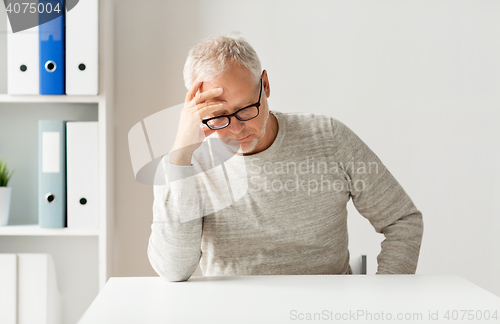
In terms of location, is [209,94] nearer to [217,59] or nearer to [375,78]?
[217,59]

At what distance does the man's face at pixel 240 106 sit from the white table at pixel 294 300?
1.28 ft

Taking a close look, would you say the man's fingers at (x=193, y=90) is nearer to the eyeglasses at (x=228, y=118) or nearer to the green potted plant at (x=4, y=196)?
the eyeglasses at (x=228, y=118)

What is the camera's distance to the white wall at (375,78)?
5.88ft

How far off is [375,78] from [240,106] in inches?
37.7

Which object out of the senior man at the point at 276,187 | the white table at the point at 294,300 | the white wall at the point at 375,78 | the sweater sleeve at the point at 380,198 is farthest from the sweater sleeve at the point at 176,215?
the white wall at the point at 375,78

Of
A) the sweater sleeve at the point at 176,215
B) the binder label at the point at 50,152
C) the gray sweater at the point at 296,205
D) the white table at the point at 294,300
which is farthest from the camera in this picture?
the binder label at the point at 50,152

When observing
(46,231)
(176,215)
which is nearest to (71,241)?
(46,231)

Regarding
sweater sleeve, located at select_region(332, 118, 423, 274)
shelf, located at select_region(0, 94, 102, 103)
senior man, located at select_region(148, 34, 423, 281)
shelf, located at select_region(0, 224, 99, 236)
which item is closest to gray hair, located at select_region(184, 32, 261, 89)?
senior man, located at select_region(148, 34, 423, 281)

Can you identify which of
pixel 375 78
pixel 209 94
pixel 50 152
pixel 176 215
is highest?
pixel 375 78

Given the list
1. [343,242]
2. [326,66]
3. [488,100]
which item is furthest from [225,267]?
[488,100]

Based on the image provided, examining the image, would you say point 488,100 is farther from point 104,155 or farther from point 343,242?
point 104,155

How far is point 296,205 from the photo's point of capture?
118cm

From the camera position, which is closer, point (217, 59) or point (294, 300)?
point (294, 300)

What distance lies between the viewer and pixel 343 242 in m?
1.25
